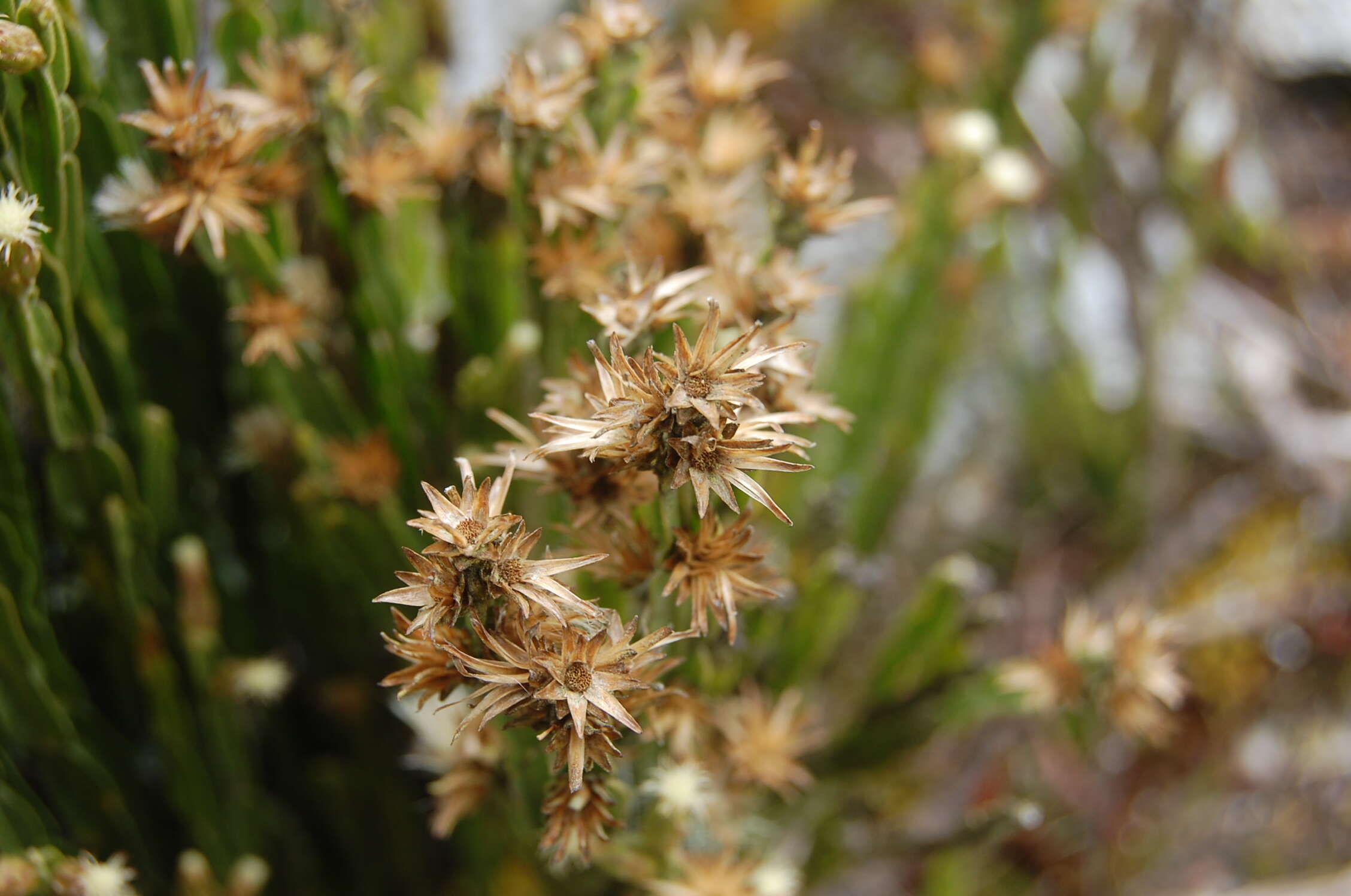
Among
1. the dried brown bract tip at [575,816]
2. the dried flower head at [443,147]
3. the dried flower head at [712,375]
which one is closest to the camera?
the dried flower head at [712,375]

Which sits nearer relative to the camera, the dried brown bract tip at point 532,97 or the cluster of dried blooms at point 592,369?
the cluster of dried blooms at point 592,369

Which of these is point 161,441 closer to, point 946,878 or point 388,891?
point 388,891

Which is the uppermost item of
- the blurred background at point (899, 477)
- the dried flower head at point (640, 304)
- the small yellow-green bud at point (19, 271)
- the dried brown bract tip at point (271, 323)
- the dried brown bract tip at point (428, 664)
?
the small yellow-green bud at point (19, 271)

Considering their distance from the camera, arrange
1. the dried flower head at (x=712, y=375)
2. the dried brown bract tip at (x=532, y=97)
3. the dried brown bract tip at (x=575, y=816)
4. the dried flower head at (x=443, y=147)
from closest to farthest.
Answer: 1. the dried flower head at (x=712, y=375)
2. the dried brown bract tip at (x=575, y=816)
3. the dried brown bract tip at (x=532, y=97)
4. the dried flower head at (x=443, y=147)

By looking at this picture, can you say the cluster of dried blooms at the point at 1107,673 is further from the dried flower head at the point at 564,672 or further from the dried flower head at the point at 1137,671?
the dried flower head at the point at 564,672

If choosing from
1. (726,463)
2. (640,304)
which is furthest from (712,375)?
(640,304)

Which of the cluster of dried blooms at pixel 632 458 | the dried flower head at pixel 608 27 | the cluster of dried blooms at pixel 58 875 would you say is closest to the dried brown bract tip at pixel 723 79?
the cluster of dried blooms at pixel 632 458

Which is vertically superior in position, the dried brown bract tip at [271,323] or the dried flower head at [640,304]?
the dried flower head at [640,304]

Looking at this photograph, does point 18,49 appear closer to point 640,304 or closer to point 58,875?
point 640,304
